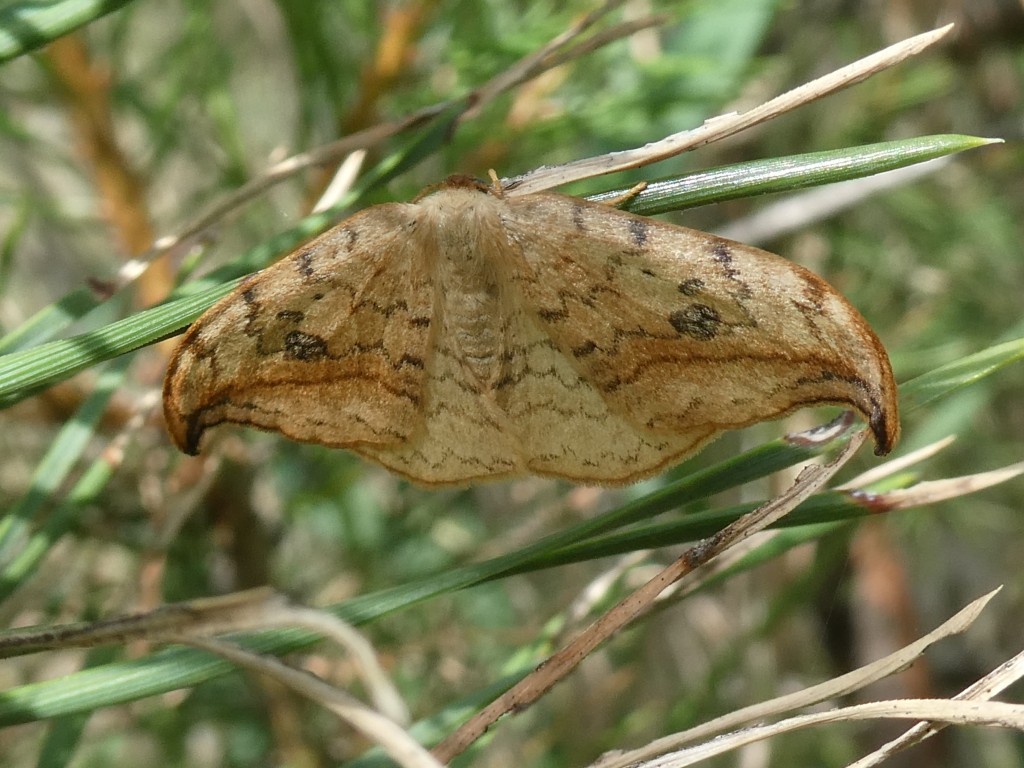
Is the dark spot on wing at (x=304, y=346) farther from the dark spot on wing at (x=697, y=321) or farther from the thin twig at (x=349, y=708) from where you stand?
the thin twig at (x=349, y=708)

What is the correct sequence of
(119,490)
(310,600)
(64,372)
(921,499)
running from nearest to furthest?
1. (64,372)
2. (921,499)
3. (119,490)
4. (310,600)

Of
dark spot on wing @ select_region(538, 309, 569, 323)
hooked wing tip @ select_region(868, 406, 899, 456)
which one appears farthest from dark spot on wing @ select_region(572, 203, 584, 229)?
hooked wing tip @ select_region(868, 406, 899, 456)

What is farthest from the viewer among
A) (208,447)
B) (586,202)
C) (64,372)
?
(208,447)

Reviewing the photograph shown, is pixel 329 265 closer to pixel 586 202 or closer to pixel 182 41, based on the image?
pixel 586 202

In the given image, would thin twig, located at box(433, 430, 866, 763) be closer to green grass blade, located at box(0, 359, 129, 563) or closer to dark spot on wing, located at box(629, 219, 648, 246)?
dark spot on wing, located at box(629, 219, 648, 246)

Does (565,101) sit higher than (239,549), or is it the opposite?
(565,101)

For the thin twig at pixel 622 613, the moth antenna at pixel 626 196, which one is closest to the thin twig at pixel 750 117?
the moth antenna at pixel 626 196

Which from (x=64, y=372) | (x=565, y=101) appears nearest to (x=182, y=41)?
(x=565, y=101)
